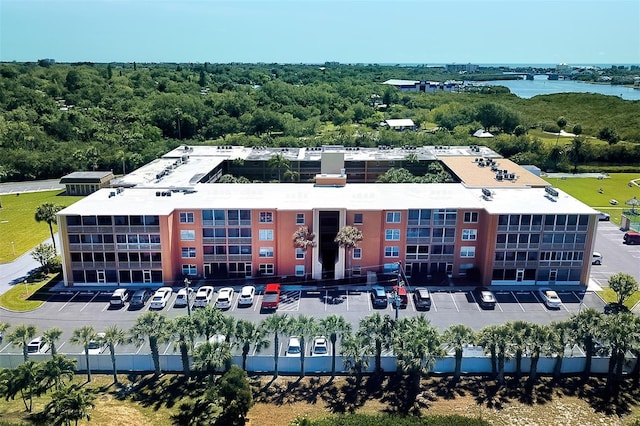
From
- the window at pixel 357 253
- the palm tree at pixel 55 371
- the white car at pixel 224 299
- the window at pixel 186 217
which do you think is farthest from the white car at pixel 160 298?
the window at pixel 357 253

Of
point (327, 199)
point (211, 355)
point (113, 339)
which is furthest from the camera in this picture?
point (327, 199)

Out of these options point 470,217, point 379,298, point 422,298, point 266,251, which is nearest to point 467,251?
point 470,217

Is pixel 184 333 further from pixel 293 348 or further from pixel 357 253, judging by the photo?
pixel 357 253

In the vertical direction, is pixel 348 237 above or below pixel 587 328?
above

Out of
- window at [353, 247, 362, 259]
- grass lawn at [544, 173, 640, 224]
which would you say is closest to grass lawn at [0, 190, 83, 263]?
window at [353, 247, 362, 259]

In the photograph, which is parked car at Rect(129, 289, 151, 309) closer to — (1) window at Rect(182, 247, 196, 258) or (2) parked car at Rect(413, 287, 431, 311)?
(1) window at Rect(182, 247, 196, 258)

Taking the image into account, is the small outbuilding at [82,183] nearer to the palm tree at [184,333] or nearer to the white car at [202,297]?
the white car at [202,297]
